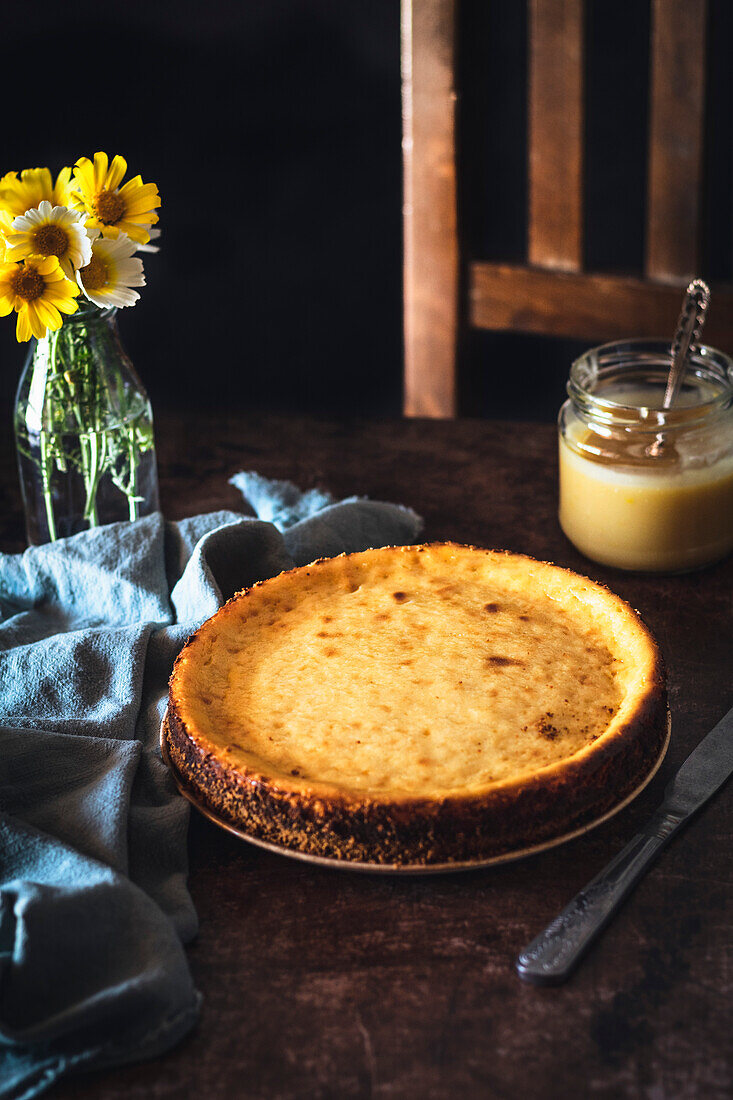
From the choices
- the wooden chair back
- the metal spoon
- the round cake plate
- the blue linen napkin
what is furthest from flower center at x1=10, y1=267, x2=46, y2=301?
the wooden chair back

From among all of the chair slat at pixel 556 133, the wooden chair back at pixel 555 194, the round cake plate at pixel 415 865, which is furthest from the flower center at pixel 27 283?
the chair slat at pixel 556 133

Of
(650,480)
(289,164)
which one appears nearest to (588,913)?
(650,480)

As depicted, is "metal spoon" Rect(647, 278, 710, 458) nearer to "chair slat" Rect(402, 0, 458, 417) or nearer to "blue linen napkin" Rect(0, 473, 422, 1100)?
"blue linen napkin" Rect(0, 473, 422, 1100)

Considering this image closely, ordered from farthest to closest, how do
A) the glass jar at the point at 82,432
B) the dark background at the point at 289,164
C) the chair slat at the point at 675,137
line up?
the dark background at the point at 289,164, the chair slat at the point at 675,137, the glass jar at the point at 82,432

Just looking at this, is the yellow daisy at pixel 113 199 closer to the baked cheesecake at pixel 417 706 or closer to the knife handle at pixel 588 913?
the baked cheesecake at pixel 417 706

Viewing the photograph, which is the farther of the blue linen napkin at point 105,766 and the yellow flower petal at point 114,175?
the yellow flower petal at point 114,175

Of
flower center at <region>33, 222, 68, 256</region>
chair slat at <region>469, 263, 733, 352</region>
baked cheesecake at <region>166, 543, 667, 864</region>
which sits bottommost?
baked cheesecake at <region>166, 543, 667, 864</region>
